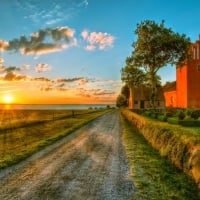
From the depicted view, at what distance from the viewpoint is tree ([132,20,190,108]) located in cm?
3347

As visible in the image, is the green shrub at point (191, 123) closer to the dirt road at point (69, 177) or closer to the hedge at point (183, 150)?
the hedge at point (183, 150)

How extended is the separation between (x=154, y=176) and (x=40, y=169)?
3.73 m

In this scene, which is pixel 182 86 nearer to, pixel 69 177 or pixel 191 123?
pixel 191 123

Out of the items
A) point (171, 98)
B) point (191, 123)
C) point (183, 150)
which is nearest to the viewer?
point (183, 150)

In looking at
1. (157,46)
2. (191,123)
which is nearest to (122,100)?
(157,46)

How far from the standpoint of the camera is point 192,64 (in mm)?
41594

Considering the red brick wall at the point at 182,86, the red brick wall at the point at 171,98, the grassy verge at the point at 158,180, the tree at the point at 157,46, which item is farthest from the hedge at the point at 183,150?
the red brick wall at the point at 171,98

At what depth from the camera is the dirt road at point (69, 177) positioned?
585 cm

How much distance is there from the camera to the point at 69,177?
725cm

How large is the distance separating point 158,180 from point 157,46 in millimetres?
29142

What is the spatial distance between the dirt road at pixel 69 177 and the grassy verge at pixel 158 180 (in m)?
0.31

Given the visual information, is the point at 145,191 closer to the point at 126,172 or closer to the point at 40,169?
the point at 126,172

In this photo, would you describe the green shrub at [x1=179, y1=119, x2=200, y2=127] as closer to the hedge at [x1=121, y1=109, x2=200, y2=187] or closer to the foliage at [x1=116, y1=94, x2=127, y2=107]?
the hedge at [x1=121, y1=109, x2=200, y2=187]

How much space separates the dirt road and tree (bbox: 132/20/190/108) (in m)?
25.7
